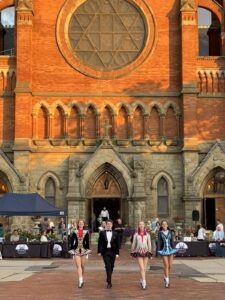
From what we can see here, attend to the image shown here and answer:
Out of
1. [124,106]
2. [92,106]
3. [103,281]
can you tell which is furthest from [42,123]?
[103,281]

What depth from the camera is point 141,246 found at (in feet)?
50.1

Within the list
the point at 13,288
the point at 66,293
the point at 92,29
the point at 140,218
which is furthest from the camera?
the point at 92,29

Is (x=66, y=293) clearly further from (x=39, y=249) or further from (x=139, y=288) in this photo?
(x=39, y=249)

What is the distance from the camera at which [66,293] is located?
46.3 ft

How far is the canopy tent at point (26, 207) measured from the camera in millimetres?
26375

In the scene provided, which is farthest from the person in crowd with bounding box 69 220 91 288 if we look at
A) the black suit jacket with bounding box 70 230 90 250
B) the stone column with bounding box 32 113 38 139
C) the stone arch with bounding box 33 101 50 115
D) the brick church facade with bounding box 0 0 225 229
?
the stone arch with bounding box 33 101 50 115

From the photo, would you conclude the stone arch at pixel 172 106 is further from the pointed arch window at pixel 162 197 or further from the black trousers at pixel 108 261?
the black trousers at pixel 108 261

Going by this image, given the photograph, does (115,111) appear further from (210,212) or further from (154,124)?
(210,212)

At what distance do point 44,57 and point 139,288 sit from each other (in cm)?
2470

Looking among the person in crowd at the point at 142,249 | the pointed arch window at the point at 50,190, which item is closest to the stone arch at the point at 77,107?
the pointed arch window at the point at 50,190

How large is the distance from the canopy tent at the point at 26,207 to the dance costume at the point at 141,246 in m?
11.6

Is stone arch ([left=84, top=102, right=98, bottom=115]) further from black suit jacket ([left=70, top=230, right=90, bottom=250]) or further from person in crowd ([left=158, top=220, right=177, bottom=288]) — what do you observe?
person in crowd ([left=158, top=220, right=177, bottom=288])

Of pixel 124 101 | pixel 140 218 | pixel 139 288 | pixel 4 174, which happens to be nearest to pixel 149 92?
→ pixel 124 101

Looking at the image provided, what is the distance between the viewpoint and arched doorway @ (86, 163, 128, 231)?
36.1m
